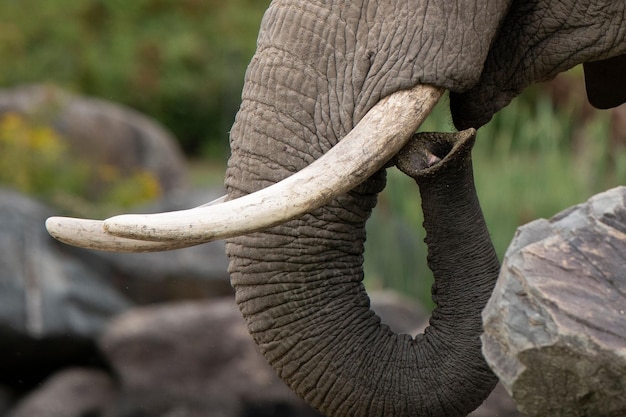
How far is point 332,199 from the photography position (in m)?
2.87

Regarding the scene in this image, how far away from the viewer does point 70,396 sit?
281 inches

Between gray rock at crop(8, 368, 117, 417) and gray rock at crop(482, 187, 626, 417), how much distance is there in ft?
16.4

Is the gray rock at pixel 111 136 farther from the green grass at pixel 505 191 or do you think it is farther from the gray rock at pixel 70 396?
the green grass at pixel 505 191

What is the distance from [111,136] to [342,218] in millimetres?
9854

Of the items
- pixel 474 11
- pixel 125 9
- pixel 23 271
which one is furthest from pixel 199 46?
pixel 474 11

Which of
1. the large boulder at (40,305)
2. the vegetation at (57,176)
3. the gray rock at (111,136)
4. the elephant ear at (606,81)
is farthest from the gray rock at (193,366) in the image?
the gray rock at (111,136)

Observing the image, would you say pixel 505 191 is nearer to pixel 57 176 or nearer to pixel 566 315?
pixel 57 176

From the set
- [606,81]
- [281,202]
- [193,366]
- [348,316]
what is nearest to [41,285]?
[193,366]

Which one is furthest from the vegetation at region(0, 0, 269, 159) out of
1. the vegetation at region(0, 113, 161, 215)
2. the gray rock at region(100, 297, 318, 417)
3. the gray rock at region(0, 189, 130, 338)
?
the gray rock at region(100, 297, 318, 417)

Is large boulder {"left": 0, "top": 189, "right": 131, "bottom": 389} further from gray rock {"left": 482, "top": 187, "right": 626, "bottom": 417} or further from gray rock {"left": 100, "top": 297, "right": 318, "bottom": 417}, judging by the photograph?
gray rock {"left": 482, "top": 187, "right": 626, "bottom": 417}

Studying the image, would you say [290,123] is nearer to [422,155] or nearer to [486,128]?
[422,155]

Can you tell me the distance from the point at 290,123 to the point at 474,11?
0.53 meters

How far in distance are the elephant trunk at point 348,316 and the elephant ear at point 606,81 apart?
0.83 metres

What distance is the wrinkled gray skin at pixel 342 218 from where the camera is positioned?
3.06 meters
